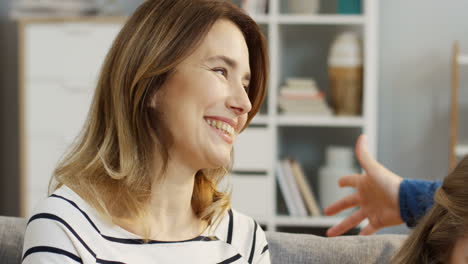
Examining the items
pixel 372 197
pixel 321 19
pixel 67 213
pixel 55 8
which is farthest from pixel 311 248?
pixel 55 8

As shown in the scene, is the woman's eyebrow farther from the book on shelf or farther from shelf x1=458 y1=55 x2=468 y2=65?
shelf x1=458 y1=55 x2=468 y2=65

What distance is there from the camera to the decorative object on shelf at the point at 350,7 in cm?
315

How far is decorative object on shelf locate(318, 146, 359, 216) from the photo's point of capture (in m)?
3.15

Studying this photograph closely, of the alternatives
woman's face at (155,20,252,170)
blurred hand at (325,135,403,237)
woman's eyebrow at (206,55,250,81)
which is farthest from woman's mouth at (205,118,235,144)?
blurred hand at (325,135,403,237)

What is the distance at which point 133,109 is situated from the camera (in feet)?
3.68

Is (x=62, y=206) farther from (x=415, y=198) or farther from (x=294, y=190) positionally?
(x=294, y=190)

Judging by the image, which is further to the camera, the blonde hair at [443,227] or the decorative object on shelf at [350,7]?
the decorative object on shelf at [350,7]

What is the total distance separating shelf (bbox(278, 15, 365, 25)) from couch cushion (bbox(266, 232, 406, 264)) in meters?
1.99

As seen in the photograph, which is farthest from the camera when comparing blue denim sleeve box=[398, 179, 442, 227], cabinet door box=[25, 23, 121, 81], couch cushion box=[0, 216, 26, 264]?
cabinet door box=[25, 23, 121, 81]

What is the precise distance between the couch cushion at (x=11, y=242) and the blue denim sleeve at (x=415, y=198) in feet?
2.70

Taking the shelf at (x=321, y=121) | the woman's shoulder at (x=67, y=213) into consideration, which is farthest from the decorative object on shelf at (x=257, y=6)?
the woman's shoulder at (x=67, y=213)

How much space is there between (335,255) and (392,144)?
2372 mm

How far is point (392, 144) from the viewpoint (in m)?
3.50

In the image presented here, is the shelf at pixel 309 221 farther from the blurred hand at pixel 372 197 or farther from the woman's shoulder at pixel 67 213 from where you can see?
the woman's shoulder at pixel 67 213
